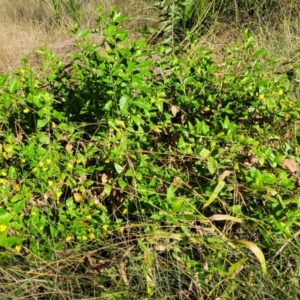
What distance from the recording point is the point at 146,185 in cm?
192

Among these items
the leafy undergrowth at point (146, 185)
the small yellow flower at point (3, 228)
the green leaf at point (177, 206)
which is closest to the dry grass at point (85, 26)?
the leafy undergrowth at point (146, 185)

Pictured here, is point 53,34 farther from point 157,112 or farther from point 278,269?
point 278,269

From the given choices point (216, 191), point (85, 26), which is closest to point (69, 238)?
point (216, 191)

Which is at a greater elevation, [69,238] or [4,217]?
[4,217]

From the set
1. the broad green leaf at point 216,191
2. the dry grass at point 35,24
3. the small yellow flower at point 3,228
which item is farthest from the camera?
the dry grass at point 35,24

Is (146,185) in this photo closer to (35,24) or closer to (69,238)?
(69,238)

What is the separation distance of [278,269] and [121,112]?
827mm

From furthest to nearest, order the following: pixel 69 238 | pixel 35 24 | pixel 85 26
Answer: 1. pixel 35 24
2. pixel 85 26
3. pixel 69 238

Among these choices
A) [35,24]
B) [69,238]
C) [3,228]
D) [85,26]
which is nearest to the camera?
[3,228]

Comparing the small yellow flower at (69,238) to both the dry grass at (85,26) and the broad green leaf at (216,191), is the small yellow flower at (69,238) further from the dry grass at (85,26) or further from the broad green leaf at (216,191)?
the dry grass at (85,26)

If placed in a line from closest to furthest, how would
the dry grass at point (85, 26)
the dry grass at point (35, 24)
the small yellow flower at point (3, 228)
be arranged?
the small yellow flower at point (3, 228)
the dry grass at point (85, 26)
the dry grass at point (35, 24)

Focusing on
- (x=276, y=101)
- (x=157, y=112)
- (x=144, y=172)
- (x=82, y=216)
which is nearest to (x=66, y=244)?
(x=82, y=216)

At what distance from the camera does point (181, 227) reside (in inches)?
70.4

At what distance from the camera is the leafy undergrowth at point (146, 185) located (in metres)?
1.73
